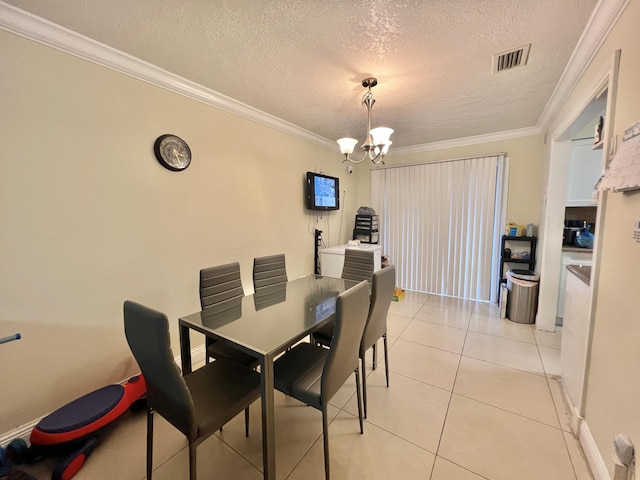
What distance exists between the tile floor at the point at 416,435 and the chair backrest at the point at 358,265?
0.87m

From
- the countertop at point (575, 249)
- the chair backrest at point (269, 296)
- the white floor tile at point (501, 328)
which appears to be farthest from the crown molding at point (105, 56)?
the countertop at point (575, 249)

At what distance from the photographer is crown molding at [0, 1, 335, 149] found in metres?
1.45

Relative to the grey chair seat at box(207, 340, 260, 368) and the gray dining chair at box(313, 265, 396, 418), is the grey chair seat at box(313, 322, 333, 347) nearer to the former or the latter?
the gray dining chair at box(313, 265, 396, 418)

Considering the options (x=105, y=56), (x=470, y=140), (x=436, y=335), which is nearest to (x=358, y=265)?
(x=436, y=335)

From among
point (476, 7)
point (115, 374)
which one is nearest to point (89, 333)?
point (115, 374)

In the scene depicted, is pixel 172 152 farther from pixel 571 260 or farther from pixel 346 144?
pixel 571 260

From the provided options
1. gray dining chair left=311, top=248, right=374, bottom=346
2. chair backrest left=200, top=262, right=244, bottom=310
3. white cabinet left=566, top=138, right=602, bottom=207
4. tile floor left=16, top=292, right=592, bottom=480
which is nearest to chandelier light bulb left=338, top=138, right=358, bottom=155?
gray dining chair left=311, top=248, right=374, bottom=346

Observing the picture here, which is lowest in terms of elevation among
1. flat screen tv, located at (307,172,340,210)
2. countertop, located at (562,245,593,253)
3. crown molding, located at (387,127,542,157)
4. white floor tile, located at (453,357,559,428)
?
white floor tile, located at (453,357,559,428)

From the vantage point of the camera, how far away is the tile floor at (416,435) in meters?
1.41

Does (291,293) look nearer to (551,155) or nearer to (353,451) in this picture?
(353,451)

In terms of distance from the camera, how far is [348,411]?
1.84 metres

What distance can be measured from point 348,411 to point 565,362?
1703 millimetres

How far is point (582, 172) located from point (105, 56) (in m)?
4.56

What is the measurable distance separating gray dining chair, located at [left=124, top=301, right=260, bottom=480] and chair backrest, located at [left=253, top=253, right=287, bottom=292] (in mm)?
1052
